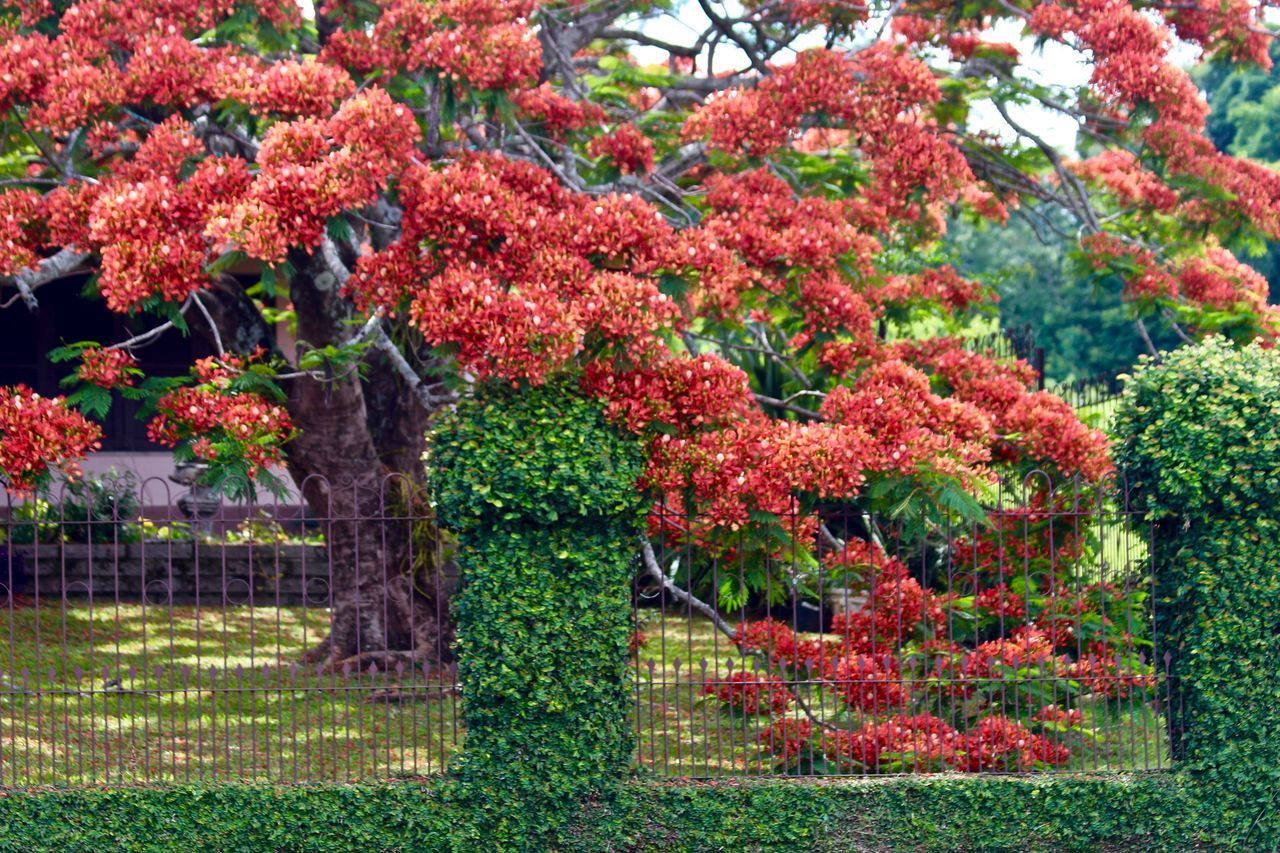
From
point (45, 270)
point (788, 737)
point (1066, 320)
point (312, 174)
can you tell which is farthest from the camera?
point (1066, 320)

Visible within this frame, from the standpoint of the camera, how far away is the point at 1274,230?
372 inches

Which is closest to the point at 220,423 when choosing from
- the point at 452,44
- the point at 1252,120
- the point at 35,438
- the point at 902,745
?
the point at 35,438

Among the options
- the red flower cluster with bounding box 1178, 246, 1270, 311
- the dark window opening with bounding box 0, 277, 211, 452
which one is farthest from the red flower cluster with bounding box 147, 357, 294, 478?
the dark window opening with bounding box 0, 277, 211, 452

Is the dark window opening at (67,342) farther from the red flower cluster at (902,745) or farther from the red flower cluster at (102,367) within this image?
the red flower cluster at (902,745)

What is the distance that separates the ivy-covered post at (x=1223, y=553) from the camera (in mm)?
6859

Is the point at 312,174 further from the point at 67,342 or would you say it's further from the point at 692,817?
the point at 67,342

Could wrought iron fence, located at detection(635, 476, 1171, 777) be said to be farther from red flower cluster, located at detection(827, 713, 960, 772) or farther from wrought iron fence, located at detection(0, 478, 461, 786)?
wrought iron fence, located at detection(0, 478, 461, 786)

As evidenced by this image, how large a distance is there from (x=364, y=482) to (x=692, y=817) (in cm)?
391

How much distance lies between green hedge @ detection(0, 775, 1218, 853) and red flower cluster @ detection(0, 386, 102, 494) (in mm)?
1589

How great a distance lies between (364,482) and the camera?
9.85 meters

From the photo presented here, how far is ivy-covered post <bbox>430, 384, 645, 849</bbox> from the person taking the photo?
6.74m

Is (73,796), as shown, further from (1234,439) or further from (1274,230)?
(1274,230)

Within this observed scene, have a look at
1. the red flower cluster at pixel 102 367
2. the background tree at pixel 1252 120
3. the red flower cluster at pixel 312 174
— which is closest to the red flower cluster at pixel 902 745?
the red flower cluster at pixel 312 174

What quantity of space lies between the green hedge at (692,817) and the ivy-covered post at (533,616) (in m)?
0.20
